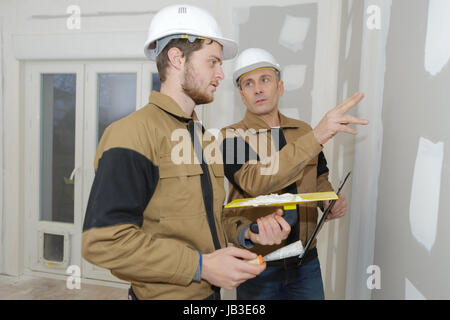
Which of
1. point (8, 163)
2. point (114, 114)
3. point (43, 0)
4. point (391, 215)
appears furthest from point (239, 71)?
point (8, 163)

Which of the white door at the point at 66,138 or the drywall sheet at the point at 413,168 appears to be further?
the white door at the point at 66,138

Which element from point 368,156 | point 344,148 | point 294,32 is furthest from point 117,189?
point 294,32

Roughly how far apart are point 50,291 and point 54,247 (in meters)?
0.44

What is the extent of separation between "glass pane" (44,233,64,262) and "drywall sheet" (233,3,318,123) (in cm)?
252

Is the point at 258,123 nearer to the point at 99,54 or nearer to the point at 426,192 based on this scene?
the point at 426,192

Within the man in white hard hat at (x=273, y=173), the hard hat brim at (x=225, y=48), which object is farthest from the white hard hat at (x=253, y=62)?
the hard hat brim at (x=225, y=48)

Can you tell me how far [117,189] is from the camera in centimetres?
82

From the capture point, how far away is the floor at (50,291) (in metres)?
2.74

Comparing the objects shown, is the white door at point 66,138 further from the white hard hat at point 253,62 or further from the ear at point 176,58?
the ear at point 176,58

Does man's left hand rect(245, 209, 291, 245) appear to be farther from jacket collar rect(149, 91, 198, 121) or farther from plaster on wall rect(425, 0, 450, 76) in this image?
plaster on wall rect(425, 0, 450, 76)

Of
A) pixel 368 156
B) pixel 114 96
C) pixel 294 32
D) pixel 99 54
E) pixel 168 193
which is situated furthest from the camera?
pixel 114 96

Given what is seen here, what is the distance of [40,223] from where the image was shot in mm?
3115

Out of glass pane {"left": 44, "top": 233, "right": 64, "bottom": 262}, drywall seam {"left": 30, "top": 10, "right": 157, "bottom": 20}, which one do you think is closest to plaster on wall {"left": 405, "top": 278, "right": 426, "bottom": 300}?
drywall seam {"left": 30, "top": 10, "right": 157, "bottom": 20}

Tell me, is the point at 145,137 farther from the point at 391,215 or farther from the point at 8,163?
the point at 8,163
